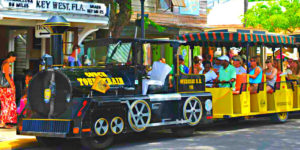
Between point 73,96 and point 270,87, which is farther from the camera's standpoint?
point 270,87

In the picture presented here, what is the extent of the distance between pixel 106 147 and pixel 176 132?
2105 millimetres

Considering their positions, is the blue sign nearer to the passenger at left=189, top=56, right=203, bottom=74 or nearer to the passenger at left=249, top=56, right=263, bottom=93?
the passenger at left=189, top=56, right=203, bottom=74

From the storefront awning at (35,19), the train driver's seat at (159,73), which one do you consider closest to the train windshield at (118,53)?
the train driver's seat at (159,73)

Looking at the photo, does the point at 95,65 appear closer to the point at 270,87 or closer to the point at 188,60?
the point at 270,87

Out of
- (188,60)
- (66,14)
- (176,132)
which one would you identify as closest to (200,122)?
(176,132)

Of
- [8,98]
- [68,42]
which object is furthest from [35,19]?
[68,42]

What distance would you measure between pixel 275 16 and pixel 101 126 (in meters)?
22.1

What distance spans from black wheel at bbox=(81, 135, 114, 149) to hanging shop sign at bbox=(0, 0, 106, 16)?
5.70 m

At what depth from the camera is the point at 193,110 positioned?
1155 cm

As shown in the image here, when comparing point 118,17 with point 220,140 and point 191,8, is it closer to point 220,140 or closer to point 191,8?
→ point 220,140

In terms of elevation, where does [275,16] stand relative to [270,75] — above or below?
above

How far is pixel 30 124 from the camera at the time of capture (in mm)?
10008

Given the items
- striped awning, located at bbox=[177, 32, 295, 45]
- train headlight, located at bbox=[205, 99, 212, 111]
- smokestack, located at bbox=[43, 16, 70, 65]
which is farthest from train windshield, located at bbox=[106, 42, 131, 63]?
striped awning, located at bbox=[177, 32, 295, 45]

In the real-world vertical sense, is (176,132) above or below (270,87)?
below
